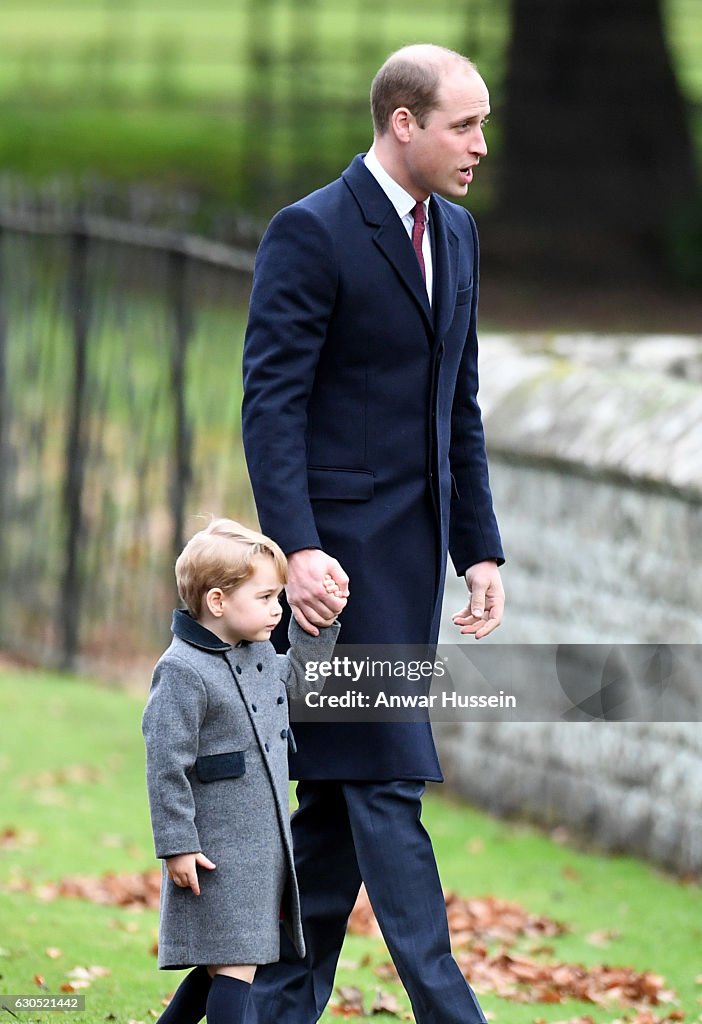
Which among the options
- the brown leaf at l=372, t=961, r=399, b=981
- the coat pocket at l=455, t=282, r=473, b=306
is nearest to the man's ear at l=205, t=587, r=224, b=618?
the coat pocket at l=455, t=282, r=473, b=306

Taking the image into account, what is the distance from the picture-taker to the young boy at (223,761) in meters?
3.50

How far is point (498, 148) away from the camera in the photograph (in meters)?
20.6

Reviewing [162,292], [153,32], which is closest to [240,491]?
[162,292]

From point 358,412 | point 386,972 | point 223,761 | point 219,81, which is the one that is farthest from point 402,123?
point 219,81

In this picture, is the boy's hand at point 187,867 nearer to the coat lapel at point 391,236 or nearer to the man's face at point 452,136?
the coat lapel at point 391,236

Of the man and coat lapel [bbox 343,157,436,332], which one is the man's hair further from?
coat lapel [bbox 343,157,436,332]

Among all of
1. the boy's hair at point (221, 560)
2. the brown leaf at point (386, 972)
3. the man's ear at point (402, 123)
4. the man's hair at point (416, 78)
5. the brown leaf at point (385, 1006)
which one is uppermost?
the man's hair at point (416, 78)

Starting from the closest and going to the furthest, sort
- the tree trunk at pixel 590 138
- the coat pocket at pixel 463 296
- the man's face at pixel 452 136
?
the man's face at pixel 452 136 → the coat pocket at pixel 463 296 → the tree trunk at pixel 590 138

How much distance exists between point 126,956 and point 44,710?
3.45 meters

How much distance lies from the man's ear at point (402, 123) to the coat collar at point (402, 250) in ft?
0.41

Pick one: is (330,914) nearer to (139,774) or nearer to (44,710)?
(139,774)

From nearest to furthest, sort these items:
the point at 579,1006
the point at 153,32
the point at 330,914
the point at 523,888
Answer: the point at 330,914 < the point at 579,1006 < the point at 523,888 < the point at 153,32

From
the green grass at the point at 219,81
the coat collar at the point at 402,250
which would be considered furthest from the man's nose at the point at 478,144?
the green grass at the point at 219,81

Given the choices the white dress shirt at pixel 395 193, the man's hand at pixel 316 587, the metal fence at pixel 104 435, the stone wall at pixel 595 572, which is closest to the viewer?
the man's hand at pixel 316 587
